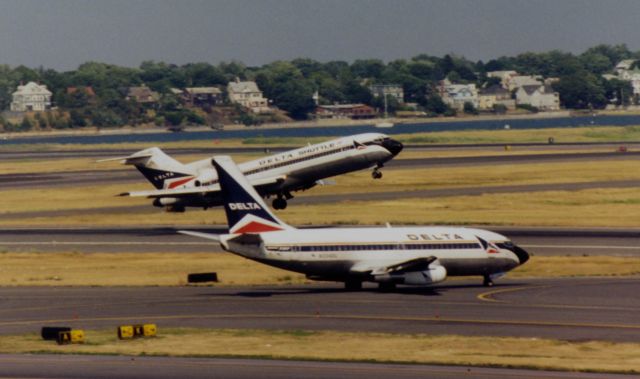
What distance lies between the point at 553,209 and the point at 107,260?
46.6 meters

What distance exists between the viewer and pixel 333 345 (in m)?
55.8

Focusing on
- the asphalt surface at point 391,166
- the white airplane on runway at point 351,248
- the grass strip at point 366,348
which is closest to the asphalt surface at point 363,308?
the white airplane on runway at point 351,248

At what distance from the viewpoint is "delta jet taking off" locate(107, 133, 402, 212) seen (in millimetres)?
106625

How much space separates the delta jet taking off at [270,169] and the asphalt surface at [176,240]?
3.11 m

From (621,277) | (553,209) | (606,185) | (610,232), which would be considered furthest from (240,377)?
(606,185)

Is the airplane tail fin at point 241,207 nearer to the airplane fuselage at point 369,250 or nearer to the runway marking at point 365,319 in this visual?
the airplane fuselage at point 369,250

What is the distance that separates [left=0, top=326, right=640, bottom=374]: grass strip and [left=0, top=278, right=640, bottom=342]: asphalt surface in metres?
1.77

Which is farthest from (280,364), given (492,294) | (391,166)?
(391,166)

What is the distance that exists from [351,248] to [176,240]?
31141 millimetres

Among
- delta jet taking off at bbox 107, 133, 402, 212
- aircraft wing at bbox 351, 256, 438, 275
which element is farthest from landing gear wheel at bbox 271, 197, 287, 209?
aircraft wing at bbox 351, 256, 438, 275

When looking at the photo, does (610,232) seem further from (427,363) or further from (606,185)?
(427,363)

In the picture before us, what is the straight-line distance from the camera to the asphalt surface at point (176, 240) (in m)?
92.2

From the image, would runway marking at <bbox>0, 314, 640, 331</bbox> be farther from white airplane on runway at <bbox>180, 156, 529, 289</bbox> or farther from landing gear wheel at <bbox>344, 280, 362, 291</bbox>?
landing gear wheel at <bbox>344, 280, 362, 291</bbox>

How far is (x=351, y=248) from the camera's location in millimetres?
71875
